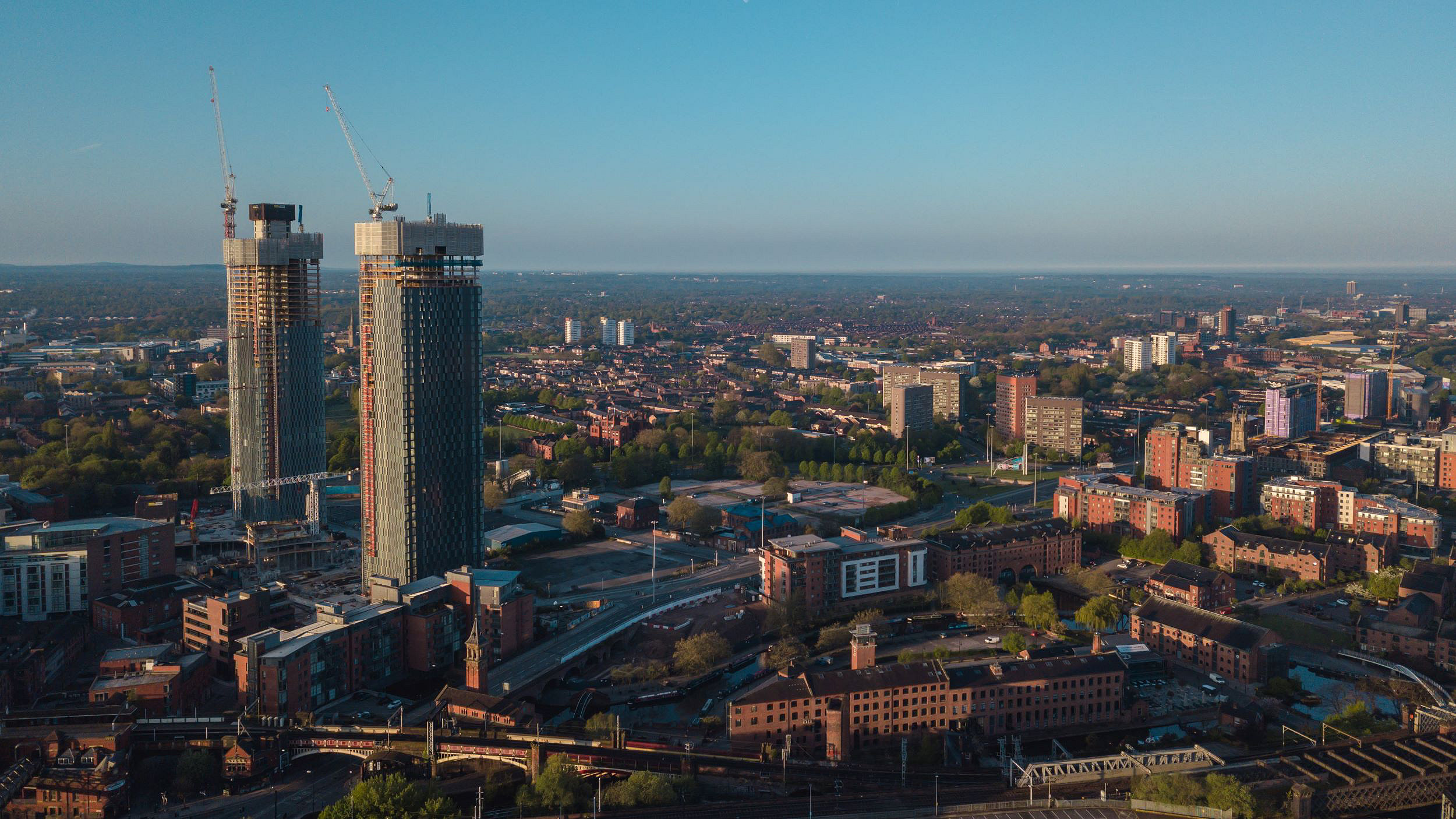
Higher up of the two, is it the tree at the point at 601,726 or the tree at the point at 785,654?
the tree at the point at 601,726

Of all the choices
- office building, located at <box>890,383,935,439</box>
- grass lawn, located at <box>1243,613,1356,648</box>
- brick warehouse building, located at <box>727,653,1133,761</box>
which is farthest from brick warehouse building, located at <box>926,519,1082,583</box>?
office building, located at <box>890,383,935,439</box>

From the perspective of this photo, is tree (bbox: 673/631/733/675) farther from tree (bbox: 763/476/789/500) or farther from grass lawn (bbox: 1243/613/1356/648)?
tree (bbox: 763/476/789/500)

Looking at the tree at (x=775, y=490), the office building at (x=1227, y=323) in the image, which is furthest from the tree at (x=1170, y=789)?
the office building at (x=1227, y=323)

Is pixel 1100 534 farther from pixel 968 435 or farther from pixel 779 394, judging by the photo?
pixel 779 394

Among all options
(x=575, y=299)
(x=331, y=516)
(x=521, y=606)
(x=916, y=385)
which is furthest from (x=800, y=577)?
(x=575, y=299)

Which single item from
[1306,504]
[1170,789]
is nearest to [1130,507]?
[1306,504]

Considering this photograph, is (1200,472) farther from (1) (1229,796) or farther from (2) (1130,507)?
(1) (1229,796)

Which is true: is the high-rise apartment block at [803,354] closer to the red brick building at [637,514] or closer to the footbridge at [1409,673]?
the red brick building at [637,514]
